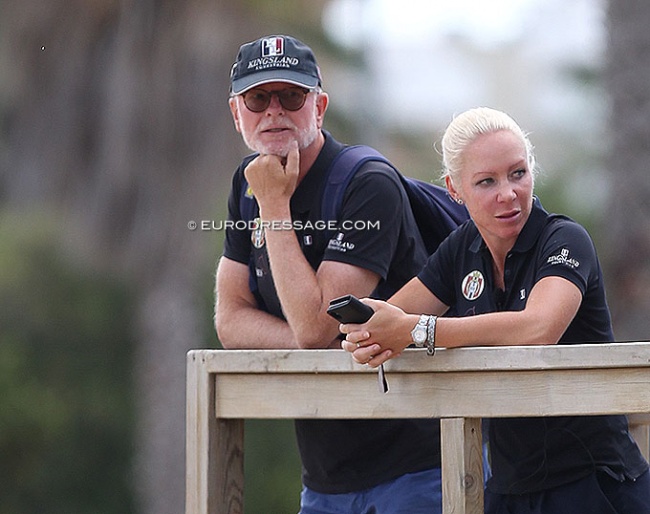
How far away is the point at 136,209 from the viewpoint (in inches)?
477

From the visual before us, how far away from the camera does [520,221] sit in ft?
11.1

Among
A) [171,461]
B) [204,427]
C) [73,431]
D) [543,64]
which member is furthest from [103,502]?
[543,64]

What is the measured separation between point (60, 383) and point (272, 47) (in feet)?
39.9

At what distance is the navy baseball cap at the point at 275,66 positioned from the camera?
3859 mm

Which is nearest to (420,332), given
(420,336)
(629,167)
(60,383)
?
(420,336)

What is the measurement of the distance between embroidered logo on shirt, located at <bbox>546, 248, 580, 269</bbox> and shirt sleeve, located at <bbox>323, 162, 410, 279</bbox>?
636mm

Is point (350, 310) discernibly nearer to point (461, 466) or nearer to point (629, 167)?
point (461, 466)

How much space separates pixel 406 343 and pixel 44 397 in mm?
12557

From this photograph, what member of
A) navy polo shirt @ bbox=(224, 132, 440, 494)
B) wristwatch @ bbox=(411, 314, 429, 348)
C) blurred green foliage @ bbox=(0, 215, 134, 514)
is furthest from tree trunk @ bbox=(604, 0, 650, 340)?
blurred green foliage @ bbox=(0, 215, 134, 514)

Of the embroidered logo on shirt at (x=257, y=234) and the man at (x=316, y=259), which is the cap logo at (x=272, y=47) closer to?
the man at (x=316, y=259)

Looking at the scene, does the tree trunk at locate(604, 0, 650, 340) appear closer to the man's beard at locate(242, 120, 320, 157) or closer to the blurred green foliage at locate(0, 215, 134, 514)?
the man's beard at locate(242, 120, 320, 157)

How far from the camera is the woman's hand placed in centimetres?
315

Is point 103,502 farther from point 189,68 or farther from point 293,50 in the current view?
point 293,50

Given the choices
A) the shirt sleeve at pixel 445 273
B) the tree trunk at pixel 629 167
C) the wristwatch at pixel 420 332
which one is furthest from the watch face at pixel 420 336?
the tree trunk at pixel 629 167
